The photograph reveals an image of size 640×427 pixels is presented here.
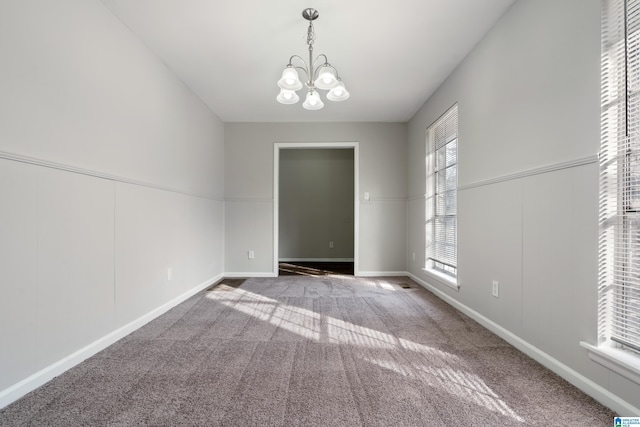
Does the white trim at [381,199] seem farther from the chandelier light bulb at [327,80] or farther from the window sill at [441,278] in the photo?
the chandelier light bulb at [327,80]

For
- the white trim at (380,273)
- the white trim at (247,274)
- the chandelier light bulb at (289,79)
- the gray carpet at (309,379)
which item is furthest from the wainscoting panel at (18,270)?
the white trim at (380,273)

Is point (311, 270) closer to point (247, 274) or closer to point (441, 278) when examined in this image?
point (247, 274)

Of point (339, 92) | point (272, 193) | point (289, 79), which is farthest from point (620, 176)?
point (272, 193)

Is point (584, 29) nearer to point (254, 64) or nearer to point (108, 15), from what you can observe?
point (254, 64)

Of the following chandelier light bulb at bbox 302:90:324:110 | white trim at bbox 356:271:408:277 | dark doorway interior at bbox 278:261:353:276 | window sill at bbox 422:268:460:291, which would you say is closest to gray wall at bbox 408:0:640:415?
window sill at bbox 422:268:460:291

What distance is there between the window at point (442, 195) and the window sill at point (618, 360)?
64.2 inches

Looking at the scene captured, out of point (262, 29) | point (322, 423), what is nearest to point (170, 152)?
point (262, 29)

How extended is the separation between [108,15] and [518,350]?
145 inches

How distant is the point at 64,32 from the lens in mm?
1745

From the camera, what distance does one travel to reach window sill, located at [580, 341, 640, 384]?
1234 millimetres

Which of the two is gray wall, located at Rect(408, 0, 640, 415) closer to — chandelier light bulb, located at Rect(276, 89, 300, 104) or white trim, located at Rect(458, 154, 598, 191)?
white trim, located at Rect(458, 154, 598, 191)

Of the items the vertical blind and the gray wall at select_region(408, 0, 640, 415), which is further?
the gray wall at select_region(408, 0, 640, 415)

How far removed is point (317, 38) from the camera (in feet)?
8.14

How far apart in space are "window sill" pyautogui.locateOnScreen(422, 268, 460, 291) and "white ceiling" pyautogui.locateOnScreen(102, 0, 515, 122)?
2185 mm
